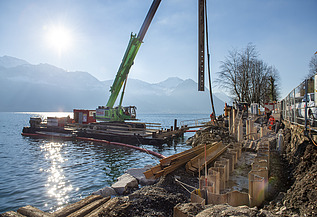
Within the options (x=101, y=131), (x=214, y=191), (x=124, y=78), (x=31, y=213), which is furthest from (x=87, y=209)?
(x=124, y=78)

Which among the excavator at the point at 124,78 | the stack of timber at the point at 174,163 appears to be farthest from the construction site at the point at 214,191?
the excavator at the point at 124,78

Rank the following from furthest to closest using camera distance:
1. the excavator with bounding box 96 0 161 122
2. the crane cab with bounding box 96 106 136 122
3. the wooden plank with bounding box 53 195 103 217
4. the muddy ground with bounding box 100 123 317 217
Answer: the crane cab with bounding box 96 106 136 122 < the excavator with bounding box 96 0 161 122 < the wooden plank with bounding box 53 195 103 217 < the muddy ground with bounding box 100 123 317 217

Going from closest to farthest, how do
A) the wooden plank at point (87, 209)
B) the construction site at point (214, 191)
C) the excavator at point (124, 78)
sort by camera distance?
the construction site at point (214, 191), the wooden plank at point (87, 209), the excavator at point (124, 78)

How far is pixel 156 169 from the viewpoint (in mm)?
7676

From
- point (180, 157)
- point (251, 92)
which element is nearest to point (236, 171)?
point (180, 157)

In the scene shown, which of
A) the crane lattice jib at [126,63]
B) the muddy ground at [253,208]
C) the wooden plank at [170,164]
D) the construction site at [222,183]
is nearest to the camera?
the muddy ground at [253,208]

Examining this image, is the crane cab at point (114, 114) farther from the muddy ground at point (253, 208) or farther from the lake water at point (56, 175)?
the muddy ground at point (253, 208)

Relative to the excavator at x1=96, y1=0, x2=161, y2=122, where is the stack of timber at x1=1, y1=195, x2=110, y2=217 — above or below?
below

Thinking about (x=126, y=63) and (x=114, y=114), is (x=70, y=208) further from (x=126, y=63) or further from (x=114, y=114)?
(x=114, y=114)

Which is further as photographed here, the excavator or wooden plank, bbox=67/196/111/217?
the excavator

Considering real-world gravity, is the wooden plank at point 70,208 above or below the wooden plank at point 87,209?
below

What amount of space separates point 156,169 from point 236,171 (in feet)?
11.1

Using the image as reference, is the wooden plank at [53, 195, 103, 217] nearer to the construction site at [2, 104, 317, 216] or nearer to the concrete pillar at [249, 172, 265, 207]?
the construction site at [2, 104, 317, 216]

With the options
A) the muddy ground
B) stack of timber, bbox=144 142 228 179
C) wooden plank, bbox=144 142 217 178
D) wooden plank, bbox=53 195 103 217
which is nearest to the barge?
stack of timber, bbox=144 142 228 179
